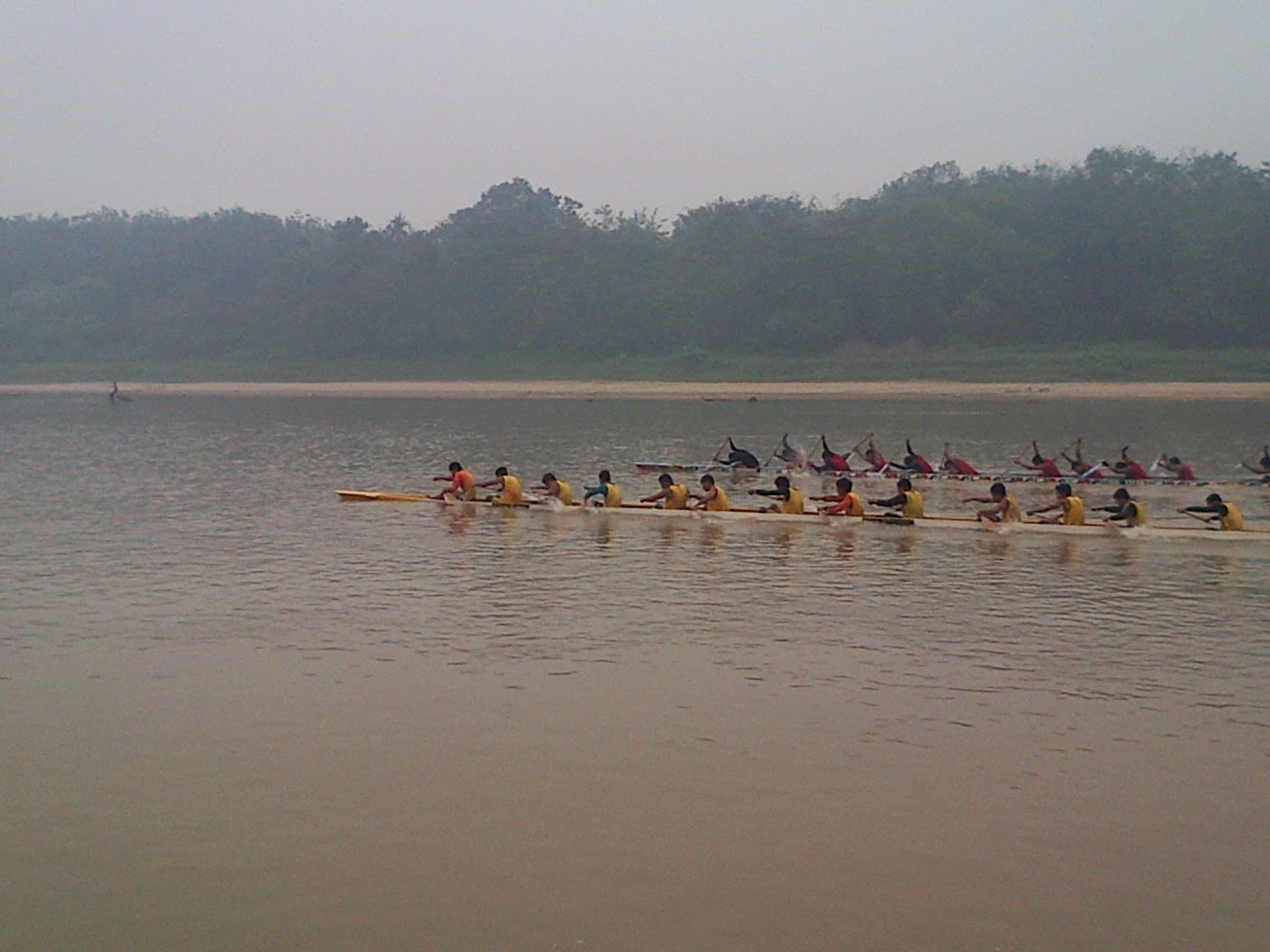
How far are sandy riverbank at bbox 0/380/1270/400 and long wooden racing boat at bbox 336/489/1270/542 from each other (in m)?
29.2

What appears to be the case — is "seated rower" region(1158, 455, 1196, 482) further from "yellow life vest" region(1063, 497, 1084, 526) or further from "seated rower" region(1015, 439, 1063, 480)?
"yellow life vest" region(1063, 497, 1084, 526)

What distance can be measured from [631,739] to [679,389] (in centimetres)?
4523

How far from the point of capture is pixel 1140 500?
856 inches

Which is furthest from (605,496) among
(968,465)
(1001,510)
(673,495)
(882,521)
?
(968,465)

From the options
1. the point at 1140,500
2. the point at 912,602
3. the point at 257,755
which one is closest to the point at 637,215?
the point at 1140,500

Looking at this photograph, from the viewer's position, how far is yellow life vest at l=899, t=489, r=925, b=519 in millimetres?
18656

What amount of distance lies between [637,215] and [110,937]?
74837 mm

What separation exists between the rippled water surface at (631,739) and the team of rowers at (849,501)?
527 millimetres

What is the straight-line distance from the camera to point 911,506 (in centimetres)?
1870

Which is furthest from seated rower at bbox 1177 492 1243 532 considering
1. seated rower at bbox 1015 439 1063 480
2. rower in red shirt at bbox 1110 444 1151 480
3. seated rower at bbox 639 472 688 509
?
seated rower at bbox 639 472 688 509

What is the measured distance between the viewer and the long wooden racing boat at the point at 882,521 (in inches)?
681

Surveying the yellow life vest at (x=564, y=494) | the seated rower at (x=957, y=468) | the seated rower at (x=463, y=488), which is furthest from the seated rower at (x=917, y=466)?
the seated rower at (x=463, y=488)

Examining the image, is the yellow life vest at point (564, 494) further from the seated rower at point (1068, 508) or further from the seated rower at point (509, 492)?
the seated rower at point (1068, 508)

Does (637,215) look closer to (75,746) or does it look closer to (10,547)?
(10,547)
